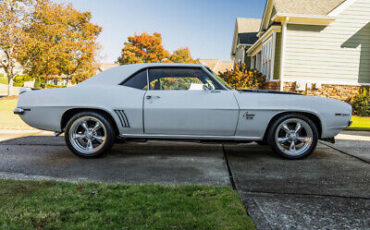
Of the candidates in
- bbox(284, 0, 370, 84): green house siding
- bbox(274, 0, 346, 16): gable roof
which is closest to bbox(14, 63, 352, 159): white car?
bbox(284, 0, 370, 84): green house siding

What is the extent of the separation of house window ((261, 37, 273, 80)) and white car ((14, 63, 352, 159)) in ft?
34.1

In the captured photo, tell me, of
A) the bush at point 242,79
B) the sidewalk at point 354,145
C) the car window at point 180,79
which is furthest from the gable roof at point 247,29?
the car window at point 180,79

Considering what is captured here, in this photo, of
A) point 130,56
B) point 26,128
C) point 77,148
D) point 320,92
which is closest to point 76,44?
point 130,56

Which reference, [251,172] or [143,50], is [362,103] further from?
[143,50]

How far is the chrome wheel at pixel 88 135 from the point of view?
3928 mm

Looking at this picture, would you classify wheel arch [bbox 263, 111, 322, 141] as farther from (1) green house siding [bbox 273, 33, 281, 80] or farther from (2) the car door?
(1) green house siding [bbox 273, 33, 281, 80]

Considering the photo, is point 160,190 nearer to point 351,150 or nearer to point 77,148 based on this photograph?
point 77,148

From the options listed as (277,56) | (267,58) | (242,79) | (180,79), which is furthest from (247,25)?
(180,79)

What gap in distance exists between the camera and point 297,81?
12.4 meters

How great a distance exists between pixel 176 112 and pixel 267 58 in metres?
12.0

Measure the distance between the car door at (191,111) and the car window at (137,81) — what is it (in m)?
0.13

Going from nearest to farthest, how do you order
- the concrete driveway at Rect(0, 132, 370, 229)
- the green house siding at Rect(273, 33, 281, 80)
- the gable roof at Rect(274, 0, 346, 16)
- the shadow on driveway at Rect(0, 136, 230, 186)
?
1. the concrete driveway at Rect(0, 132, 370, 229)
2. the shadow on driveway at Rect(0, 136, 230, 186)
3. the gable roof at Rect(274, 0, 346, 16)
4. the green house siding at Rect(273, 33, 281, 80)

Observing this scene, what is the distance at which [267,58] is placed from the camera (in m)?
14.5

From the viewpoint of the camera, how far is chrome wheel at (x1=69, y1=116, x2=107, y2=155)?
393 cm
